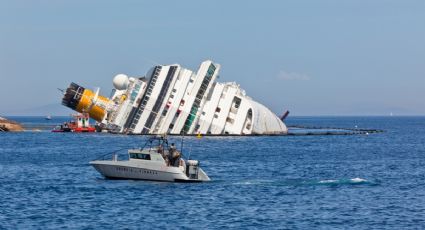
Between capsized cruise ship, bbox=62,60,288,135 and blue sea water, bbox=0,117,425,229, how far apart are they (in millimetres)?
40196

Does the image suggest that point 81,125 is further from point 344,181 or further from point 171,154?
point 171,154

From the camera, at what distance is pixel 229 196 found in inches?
2648

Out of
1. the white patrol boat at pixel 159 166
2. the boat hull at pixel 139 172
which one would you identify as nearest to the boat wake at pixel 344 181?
the boat hull at pixel 139 172

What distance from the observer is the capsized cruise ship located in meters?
150

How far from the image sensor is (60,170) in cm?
9094

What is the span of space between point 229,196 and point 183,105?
276 feet

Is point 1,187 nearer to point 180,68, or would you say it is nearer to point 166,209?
point 166,209

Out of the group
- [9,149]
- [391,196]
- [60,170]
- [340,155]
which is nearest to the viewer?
[391,196]

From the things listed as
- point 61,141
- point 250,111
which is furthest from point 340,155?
point 61,141

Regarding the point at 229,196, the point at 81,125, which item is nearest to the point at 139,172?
the point at 229,196

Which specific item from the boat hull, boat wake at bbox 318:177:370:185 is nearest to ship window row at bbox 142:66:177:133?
the boat hull

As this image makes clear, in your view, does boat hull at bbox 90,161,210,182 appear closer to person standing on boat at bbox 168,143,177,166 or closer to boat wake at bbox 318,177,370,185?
person standing on boat at bbox 168,143,177,166

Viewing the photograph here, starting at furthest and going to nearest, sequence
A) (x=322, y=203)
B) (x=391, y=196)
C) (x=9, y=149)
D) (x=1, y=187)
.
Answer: (x=9, y=149) < (x=1, y=187) < (x=391, y=196) < (x=322, y=203)

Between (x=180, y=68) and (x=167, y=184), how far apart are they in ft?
270
